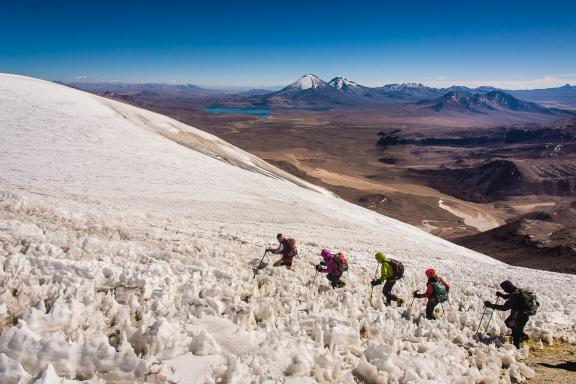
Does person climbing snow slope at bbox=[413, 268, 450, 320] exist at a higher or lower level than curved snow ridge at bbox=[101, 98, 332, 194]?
lower

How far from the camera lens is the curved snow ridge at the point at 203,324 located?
5496 mm

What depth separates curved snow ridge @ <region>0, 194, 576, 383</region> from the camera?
5.50m

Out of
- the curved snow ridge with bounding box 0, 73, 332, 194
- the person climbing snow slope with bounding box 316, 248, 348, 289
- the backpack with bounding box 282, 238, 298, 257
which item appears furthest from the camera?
the curved snow ridge with bounding box 0, 73, 332, 194

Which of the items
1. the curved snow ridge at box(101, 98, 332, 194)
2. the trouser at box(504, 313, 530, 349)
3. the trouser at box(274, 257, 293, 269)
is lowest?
the trouser at box(504, 313, 530, 349)

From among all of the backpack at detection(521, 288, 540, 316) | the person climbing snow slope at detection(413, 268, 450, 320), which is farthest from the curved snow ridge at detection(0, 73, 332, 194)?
the backpack at detection(521, 288, 540, 316)

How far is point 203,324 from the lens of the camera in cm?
701

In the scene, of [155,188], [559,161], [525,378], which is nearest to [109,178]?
[155,188]

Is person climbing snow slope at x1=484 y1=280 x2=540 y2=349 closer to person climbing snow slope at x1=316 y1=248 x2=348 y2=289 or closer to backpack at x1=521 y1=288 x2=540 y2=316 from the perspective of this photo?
backpack at x1=521 y1=288 x2=540 y2=316

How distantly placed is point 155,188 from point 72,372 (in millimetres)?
19546

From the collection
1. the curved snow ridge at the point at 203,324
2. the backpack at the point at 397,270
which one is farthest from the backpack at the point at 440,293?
the backpack at the point at 397,270

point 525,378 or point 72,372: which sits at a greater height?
point 72,372

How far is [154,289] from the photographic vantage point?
7.80 metres

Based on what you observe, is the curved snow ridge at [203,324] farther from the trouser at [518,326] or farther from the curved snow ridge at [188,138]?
the curved snow ridge at [188,138]

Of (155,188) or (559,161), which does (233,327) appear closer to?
(155,188)
